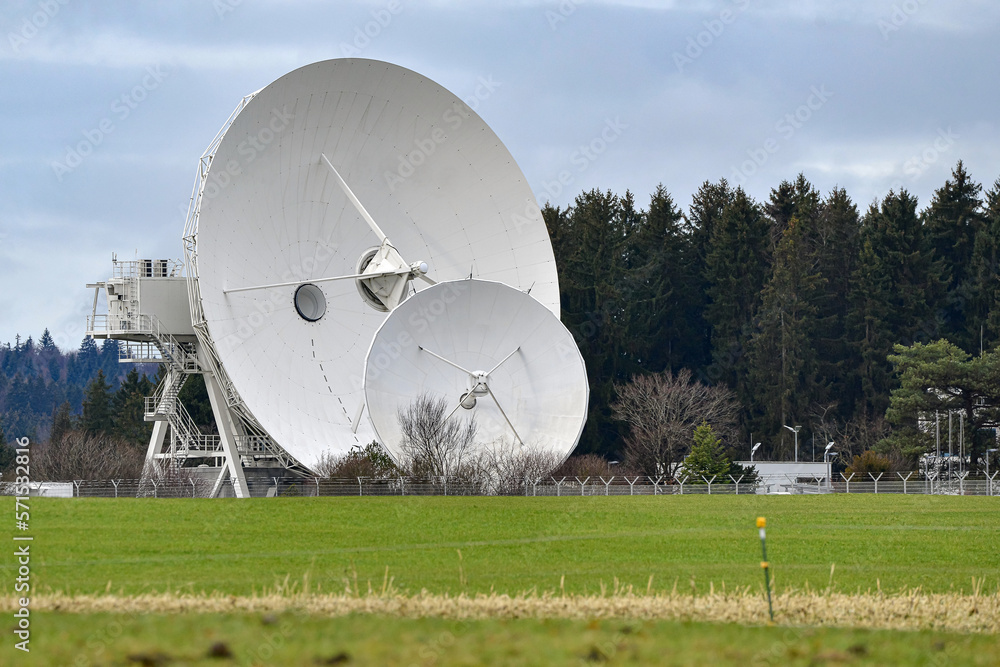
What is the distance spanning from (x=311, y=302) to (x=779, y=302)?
3968cm

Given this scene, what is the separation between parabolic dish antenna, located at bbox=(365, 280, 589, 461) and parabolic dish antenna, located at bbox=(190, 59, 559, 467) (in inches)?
59.3

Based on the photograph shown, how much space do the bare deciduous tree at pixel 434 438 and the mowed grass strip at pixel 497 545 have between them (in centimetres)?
304

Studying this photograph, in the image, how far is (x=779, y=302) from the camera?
252 feet

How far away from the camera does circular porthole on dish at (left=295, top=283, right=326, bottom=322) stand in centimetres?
4425

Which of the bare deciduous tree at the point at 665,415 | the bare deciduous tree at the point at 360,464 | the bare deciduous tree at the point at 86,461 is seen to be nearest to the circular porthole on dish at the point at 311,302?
the bare deciduous tree at the point at 360,464

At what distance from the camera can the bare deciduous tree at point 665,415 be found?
64188 millimetres

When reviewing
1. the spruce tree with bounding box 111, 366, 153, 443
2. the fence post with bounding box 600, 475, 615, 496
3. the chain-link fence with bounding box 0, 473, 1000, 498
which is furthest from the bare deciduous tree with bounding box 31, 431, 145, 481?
the fence post with bounding box 600, 475, 615, 496

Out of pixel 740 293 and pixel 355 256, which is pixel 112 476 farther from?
pixel 740 293

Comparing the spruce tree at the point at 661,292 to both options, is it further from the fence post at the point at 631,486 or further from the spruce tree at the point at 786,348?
the fence post at the point at 631,486

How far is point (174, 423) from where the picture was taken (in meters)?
48.5

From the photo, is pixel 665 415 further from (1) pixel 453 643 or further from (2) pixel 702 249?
(1) pixel 453 643

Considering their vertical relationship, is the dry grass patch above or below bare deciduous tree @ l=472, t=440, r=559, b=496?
below

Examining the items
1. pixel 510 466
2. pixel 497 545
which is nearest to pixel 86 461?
pixel 510 466

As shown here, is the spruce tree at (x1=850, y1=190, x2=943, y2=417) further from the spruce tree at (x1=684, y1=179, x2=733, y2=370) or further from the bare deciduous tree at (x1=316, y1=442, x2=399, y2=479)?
the bare deciduous tree at (x1=316, y1=442, x2=399, y2=479)
